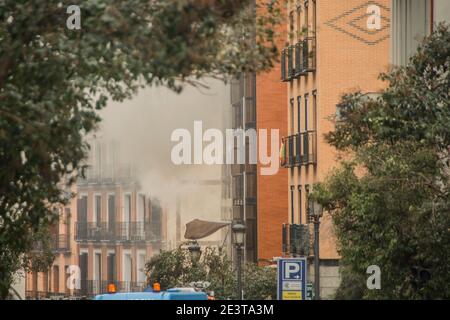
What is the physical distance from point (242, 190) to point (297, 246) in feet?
57.7

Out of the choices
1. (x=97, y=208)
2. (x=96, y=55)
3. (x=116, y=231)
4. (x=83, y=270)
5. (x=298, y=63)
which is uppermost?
(x=298, y=63)

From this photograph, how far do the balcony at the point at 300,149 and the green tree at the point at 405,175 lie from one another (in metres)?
27.0

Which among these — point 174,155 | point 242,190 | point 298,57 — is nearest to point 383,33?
point 298,57

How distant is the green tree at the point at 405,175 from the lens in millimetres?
25109

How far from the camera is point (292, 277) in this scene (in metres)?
30.4

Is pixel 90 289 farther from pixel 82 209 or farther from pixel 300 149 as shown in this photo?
pixel 300 149

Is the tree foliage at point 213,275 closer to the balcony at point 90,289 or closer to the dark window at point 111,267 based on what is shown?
the balcony at point 90,289

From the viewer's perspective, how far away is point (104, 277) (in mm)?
82062

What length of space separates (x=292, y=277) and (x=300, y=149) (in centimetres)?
2989

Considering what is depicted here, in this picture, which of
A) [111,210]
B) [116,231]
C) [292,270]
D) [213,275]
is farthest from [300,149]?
[292,270]

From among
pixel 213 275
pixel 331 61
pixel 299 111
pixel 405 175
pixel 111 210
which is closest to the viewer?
pixel 405 175

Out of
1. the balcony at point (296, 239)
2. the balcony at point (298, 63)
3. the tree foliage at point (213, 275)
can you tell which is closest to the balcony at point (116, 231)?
the balcony at point (298, 63)

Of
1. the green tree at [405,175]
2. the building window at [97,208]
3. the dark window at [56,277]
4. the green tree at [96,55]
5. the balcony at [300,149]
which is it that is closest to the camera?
the green tree at [96,55]

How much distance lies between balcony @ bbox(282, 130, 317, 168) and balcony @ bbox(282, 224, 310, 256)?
7.62 feet
